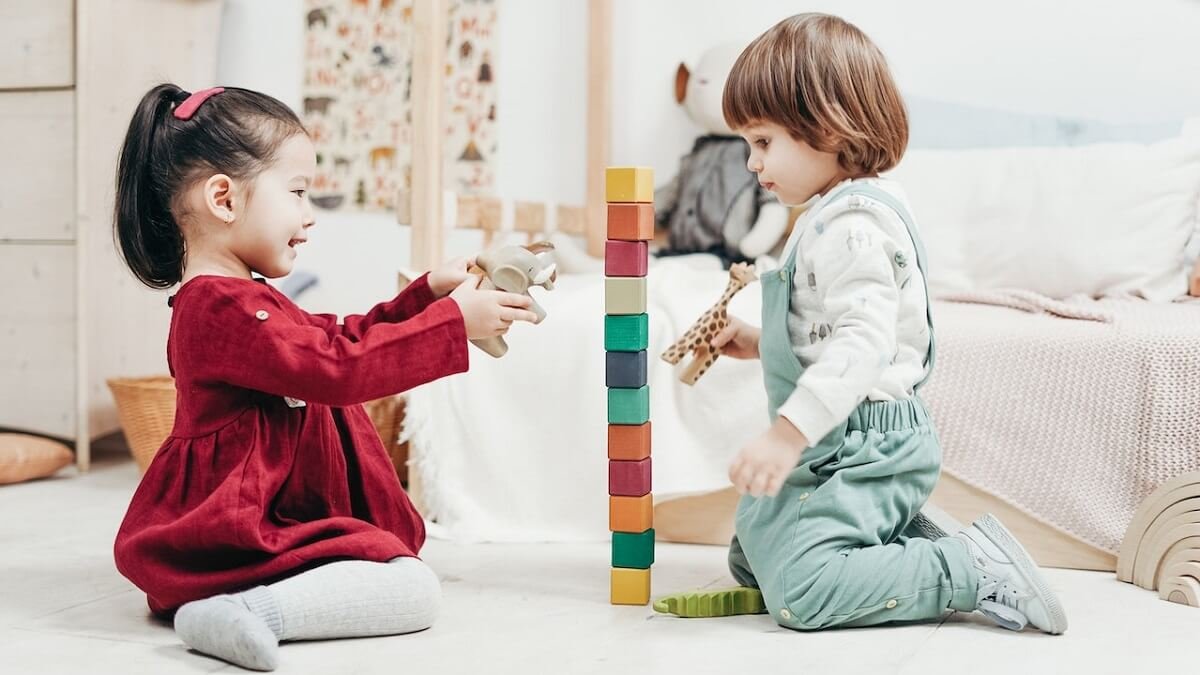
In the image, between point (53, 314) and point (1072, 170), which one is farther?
point (53, 314)

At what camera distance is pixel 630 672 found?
104 centimetres

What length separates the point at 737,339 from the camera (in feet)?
4.54

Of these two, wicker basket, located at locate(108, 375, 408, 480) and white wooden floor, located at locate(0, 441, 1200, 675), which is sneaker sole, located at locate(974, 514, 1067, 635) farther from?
wicker basket, located at locate(108, 375, 408, 480)

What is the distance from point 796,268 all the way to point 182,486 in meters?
0.65

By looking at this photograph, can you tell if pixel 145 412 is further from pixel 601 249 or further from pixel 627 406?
pixel 627 406

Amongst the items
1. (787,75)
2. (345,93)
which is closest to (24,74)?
(345,93)

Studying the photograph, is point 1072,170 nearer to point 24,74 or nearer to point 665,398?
point 665,398

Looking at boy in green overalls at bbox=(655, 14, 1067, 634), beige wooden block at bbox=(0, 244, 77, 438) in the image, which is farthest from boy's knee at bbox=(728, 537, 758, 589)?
beige wooden block at bbox=(0, 244, 77, 438)

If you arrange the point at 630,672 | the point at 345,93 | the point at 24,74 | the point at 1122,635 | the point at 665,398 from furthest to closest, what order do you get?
the point at 345,93 → the point at 24,74 → the point at 665,398 → the point at 1122,635 → the point at 630,672

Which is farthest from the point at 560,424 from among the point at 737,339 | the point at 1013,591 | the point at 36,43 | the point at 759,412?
the point at 36,43

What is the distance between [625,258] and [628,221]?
39 millimetres

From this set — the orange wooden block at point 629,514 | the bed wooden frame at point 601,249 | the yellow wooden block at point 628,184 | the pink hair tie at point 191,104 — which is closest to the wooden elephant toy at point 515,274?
the yellow wooden block at point 628,184

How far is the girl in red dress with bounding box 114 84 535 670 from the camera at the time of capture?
115 centimetres

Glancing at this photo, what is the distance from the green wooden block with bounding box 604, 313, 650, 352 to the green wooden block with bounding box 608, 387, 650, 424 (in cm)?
4
